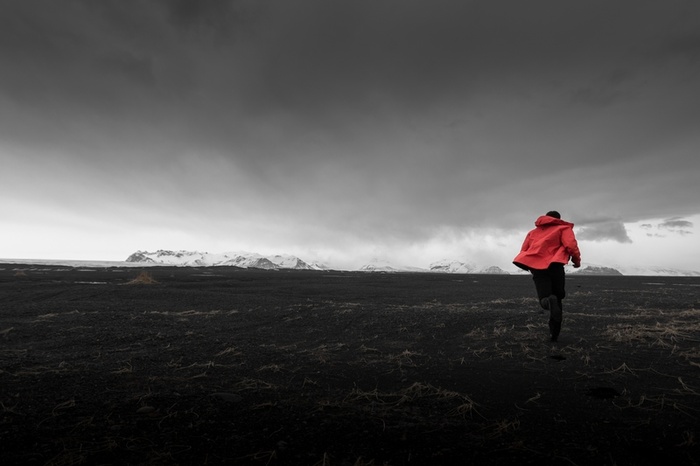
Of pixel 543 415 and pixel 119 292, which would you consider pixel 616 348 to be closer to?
pixel 543 415

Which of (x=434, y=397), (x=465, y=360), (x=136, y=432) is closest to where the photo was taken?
→ (x=136, y=432)

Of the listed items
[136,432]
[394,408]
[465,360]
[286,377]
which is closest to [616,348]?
[465,360]

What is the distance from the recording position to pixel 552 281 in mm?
6531

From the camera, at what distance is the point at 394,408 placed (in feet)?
11.8

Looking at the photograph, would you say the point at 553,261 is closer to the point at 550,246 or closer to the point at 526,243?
the point at 550,246

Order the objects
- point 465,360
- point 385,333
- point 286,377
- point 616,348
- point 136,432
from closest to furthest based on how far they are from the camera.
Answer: point 136,432 → point 286,377 → point 465,360 → point 616,348 → point 385,333

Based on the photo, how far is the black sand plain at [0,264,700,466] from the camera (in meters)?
2.69

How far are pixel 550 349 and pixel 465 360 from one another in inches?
68.3

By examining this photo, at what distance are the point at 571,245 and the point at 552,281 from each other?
2.41ft

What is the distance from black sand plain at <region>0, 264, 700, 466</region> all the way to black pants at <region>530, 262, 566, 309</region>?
945mm

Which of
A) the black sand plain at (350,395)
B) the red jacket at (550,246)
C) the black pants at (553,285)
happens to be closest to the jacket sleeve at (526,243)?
the red jacket at (550,246)

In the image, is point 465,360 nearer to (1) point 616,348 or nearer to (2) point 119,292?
(1) point 616,348

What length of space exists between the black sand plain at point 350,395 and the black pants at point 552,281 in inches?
37.2

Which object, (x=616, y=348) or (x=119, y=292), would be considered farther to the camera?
(x=119, y=292)
